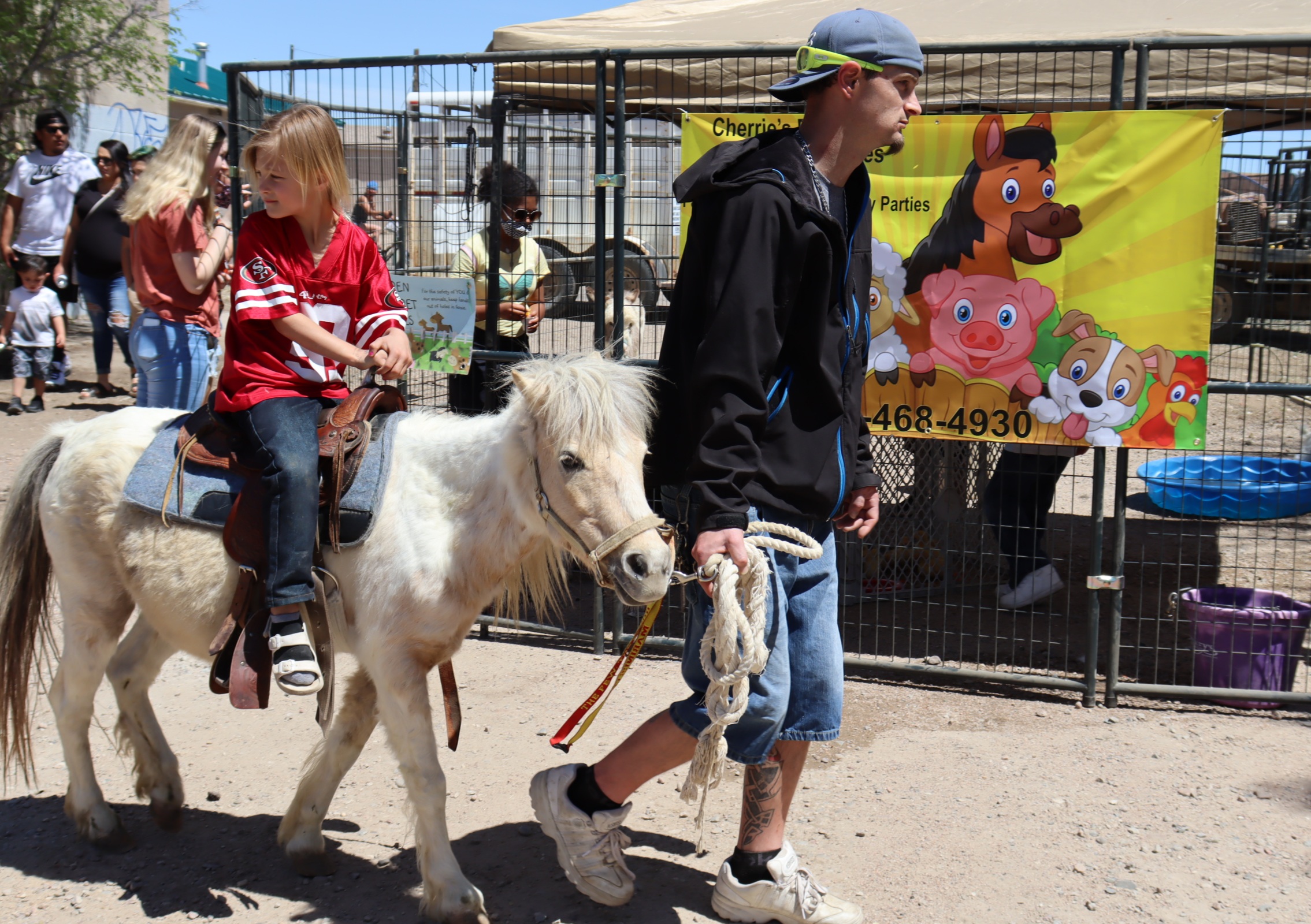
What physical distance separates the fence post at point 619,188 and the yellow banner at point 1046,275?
603 mm

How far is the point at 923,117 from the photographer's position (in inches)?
182

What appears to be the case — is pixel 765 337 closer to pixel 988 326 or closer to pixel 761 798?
pixel 761 798

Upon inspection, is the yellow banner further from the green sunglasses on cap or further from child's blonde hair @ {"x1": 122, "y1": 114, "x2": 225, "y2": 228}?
child's blonde hair @ {"x1": 122, "y1": 114, "x2": 225, "y2": 228}

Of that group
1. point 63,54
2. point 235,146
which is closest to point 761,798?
point 235,146

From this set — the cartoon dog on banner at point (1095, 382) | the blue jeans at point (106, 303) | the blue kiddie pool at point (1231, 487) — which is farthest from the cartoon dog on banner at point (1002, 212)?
the blue jeans at point (106, 303)

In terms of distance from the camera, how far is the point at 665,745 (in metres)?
2.94

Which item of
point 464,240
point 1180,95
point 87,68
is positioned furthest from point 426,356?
point 87,68

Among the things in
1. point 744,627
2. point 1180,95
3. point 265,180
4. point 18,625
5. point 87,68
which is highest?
point 87,68

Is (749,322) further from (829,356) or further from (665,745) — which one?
(665,745)

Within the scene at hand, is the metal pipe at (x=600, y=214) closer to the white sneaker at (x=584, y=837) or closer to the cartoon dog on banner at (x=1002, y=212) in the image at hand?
the cartoon dog on banner at (x=1002, y=212)

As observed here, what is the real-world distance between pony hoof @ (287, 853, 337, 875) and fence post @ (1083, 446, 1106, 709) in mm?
3366

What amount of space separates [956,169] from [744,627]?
2.90m

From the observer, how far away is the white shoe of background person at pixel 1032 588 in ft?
18.9

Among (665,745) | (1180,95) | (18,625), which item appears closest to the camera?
(665,745)
